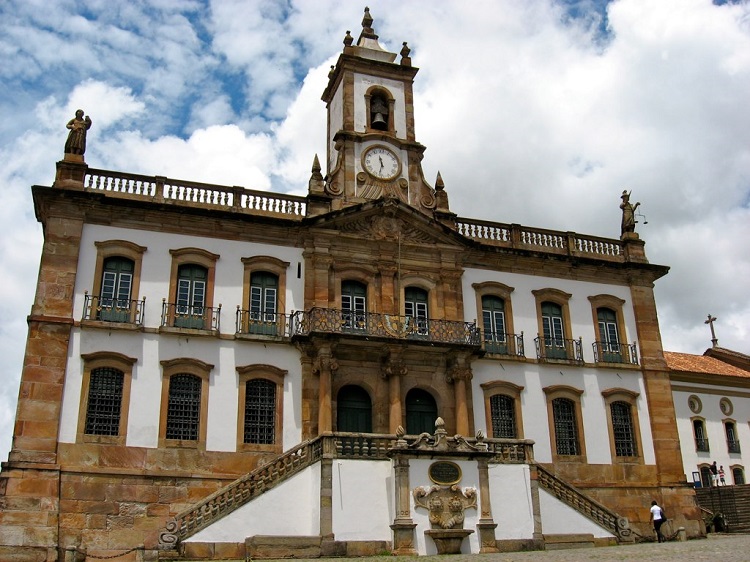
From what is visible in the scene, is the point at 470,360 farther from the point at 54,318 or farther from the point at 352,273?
the point at 54,318

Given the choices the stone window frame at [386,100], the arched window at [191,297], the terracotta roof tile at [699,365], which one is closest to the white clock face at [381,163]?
the stone window frame at [386,100]

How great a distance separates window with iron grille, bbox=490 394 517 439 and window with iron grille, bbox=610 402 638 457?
11.7ft

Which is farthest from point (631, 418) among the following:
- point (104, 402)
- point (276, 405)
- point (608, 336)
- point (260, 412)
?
point (104, 402)

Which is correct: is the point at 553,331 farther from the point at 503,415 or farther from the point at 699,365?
the point at 699,365

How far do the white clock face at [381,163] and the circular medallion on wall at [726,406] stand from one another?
57.3ft

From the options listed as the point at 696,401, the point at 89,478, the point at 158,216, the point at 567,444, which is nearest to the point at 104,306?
the point at 158,216

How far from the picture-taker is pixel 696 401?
110 feet

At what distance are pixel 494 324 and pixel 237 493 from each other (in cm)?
1066

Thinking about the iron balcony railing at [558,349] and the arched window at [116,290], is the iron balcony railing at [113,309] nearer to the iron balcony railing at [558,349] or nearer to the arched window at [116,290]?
the arched window at [116,290]

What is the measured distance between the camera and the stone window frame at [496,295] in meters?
26.6

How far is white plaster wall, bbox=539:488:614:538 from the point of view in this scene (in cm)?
2141

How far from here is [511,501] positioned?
21000mm

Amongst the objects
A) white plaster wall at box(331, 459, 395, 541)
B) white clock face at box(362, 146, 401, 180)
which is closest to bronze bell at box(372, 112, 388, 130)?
white clock face at box(362, 146, 401, 180)

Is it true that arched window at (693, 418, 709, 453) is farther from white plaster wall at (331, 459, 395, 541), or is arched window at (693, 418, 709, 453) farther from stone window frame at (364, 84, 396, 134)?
white plaster wall at (331, 459, 395, 541)
